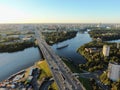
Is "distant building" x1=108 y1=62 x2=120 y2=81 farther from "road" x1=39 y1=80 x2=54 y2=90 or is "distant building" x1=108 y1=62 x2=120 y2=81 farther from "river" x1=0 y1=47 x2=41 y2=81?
"river" x1=0 y1=47 x2=41 y2=81

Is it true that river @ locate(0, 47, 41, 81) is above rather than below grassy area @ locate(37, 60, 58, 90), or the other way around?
below

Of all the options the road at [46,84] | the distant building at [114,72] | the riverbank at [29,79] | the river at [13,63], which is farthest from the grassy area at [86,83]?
the river at [13,63]

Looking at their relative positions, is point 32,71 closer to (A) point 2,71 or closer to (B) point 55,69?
(B) point 55,69

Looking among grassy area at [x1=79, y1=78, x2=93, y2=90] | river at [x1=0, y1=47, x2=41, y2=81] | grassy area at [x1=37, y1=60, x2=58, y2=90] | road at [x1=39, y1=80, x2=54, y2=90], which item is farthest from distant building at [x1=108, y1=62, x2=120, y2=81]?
river at [x1=0, y1=47, x2=41, y2=81]

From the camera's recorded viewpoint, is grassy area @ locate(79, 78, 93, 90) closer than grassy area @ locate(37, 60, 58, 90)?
Yes

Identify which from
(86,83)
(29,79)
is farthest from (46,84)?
(86,83)

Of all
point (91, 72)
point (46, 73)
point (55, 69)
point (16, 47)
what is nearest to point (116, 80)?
point (91, 72)

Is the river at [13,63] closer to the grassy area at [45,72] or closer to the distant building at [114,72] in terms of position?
the grassy area at [45,72]

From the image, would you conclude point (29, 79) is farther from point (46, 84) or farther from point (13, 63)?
point (13, 63)

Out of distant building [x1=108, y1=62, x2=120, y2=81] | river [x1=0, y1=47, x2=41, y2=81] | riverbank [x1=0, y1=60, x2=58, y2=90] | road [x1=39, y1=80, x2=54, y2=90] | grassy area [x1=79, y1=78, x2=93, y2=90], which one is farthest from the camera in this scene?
river [x1=0, y1=47, x2=41, y2=81]

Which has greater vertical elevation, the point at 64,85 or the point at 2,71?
the point at 64,85

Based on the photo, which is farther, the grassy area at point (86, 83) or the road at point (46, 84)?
the road at point (46, 84)
